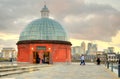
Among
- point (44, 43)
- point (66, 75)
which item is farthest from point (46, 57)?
point (66, 75)

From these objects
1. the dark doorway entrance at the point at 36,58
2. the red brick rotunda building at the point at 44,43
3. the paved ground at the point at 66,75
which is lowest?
the paved ground at the point at 66,75

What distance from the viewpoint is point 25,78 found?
18969 millimetres

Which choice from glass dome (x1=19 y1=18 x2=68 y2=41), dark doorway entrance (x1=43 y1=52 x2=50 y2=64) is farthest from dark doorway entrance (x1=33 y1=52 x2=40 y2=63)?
glass dome (x1=19 y1=18 x2=68 y2=41)

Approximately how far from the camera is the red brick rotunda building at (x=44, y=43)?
59.1m

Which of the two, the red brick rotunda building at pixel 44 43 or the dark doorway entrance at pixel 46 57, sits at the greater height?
the red brick rotunda building at pixel 44 43

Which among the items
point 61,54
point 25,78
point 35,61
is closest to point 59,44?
point 61,54

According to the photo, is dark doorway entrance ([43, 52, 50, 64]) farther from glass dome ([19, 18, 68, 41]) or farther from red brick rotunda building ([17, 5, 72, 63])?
glass dome ([19, 18, 68, 41])

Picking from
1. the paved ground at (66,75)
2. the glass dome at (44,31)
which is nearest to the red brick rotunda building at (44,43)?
the glass dome at (44,31)

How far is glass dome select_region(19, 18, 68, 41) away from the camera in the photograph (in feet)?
198

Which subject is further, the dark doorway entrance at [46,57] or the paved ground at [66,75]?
the dark doorway entrance at [46,57]

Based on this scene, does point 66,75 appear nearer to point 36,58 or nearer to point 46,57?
point 36,58

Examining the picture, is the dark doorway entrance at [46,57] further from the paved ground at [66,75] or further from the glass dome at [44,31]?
the paved ground at [66,75]

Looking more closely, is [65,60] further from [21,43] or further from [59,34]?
[21,43]

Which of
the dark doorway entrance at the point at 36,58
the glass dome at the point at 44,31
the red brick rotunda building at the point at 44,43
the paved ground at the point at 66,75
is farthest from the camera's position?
the glass dome at the point at 44,31
